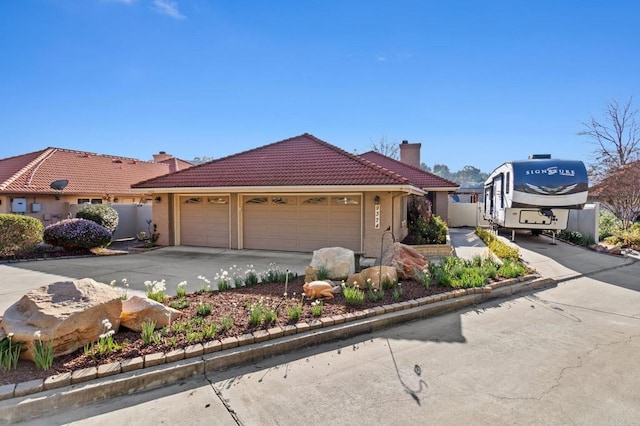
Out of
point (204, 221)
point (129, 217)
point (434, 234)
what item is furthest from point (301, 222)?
point (129, 217)

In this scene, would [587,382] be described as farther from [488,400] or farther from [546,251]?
[546,251]

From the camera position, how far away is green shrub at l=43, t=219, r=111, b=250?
38.9 ft

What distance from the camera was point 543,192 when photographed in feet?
42.2

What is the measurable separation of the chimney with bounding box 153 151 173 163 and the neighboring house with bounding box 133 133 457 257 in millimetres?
15766

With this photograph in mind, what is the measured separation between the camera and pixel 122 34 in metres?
11.0

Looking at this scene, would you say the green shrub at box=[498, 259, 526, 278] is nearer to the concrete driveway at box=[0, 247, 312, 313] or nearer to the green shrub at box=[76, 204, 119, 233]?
the concrete driveway at box=[0, 247, 312, 313]

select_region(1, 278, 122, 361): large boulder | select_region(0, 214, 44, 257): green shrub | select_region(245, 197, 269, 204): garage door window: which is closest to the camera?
select_region(1, 278, 122, 361): large boulder

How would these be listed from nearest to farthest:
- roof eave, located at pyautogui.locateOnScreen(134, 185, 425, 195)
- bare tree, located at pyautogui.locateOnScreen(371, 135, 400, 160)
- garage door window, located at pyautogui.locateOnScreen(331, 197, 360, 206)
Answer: roof eave, located at pyautogui.locateOnScreen(134, 185, 425, 195), garage door window, located at pyautogui.locateOnScreen(331, 197, 360, 206), bare tree, located at pyautogui.locateOnScreen(371, 135, 400, 160)

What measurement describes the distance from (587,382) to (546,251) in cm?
1035

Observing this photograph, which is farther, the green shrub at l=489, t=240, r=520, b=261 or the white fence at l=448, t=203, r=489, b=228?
the white fence at l=448, t=203, r=489, b=228

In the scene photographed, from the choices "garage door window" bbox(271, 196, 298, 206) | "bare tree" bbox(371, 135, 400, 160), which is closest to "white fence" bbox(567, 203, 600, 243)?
"garage door window" bbox(271, 196, 298, 206)

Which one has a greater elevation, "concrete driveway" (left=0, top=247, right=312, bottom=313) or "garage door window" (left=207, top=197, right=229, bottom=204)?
"garage door window" (left=207, top=197, right=229, bottom=204)

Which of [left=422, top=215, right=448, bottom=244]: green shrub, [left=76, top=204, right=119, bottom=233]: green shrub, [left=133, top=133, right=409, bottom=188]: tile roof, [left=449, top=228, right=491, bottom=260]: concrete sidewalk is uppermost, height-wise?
[left=133, top=133, right=409, bottom=188]: tile roof

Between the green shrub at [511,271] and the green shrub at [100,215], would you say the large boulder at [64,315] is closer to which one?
the green shrub at [511,271]
